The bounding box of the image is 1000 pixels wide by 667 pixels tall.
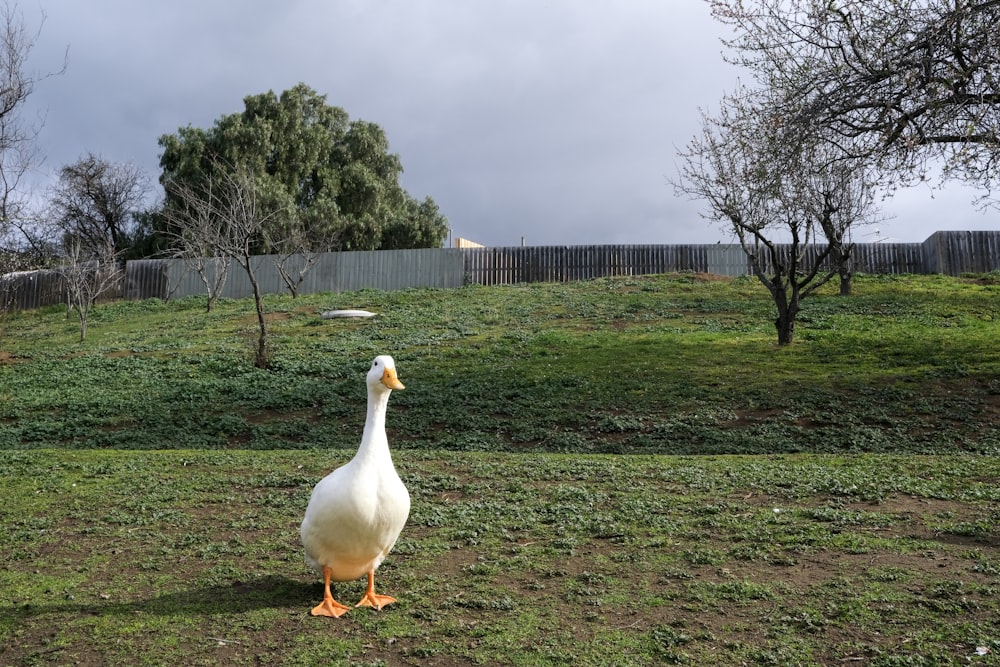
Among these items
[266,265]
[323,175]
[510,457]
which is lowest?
[510,457]

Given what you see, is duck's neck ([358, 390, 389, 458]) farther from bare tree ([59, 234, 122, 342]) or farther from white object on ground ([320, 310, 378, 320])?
bare tree ([59, 234, 122, 342])

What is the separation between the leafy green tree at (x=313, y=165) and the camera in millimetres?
37250

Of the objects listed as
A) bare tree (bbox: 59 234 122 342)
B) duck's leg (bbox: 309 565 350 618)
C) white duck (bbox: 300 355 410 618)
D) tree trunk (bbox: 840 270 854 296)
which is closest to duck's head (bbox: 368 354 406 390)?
white duck (bbox: 300 355 410 618)

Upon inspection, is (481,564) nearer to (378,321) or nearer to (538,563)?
(538,563)

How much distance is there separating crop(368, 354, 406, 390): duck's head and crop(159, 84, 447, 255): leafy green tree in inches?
1253

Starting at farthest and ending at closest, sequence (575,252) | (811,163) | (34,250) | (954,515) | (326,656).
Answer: (34,250), (575,252), (811,163), (954,515), (326,656)

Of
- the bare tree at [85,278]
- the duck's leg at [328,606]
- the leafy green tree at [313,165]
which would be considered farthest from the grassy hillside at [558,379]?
the leafy green tree at [313,165]

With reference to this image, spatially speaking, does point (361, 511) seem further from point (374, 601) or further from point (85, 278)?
point (85, 278)

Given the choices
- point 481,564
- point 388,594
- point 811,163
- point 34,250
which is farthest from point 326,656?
point 34,250

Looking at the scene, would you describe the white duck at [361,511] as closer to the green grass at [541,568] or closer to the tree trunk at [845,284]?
the green grass at [541,568]

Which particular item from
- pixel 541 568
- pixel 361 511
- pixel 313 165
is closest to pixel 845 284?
pixel 541 568

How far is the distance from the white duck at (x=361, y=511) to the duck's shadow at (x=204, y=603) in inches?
12.7

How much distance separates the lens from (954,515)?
6410 millimetres

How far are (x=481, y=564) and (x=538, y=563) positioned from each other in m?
0.39
